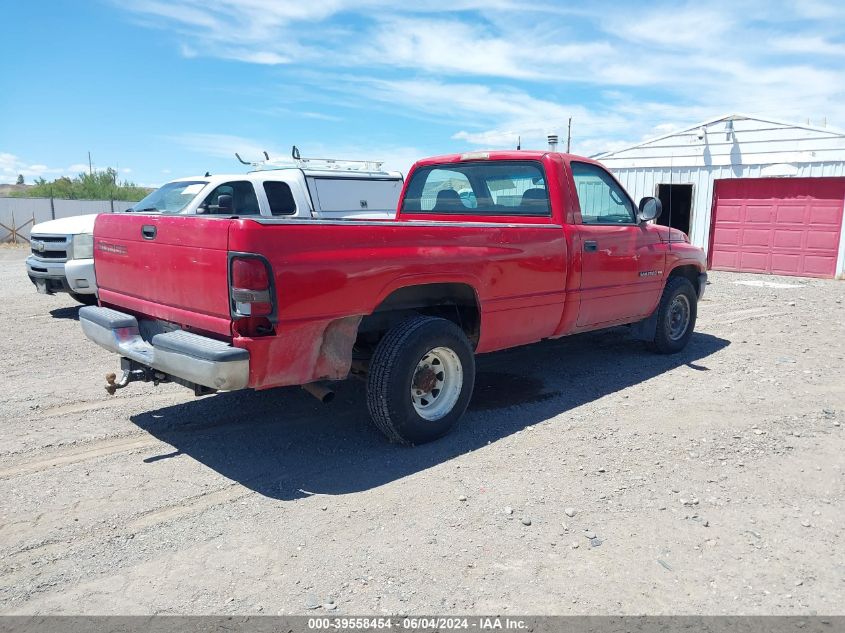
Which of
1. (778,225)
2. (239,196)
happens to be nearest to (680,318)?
(239,196)

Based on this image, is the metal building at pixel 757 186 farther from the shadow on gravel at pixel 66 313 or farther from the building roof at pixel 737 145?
the shadow on gravel at pixel 66 313

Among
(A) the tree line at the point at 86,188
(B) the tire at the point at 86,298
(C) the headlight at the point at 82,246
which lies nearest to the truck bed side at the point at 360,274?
(C) the headlight at the point at 82,246

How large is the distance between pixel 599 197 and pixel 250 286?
3628 millimetres

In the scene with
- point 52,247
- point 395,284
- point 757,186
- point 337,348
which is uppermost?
point 757,186

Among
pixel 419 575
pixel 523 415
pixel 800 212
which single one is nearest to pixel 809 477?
pixel 523 415

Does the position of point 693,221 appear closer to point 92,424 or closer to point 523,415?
point 523,415

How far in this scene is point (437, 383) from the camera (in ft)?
14.8

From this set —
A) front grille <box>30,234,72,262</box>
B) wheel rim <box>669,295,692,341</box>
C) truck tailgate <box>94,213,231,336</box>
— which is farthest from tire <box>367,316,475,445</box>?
front grille <box>30,234,72,262</box>

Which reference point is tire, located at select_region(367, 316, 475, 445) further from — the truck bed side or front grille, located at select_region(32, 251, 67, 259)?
front grille, located at select_region(32, 251, 67, 259)

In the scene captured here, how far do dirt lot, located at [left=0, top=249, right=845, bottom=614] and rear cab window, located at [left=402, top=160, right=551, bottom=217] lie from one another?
63.7 inches

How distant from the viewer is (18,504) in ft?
11.6

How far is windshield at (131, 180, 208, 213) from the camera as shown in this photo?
27.7 ft

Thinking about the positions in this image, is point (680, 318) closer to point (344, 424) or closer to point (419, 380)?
point (419, 380)

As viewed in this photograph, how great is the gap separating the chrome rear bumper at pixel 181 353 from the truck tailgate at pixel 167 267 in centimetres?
11
